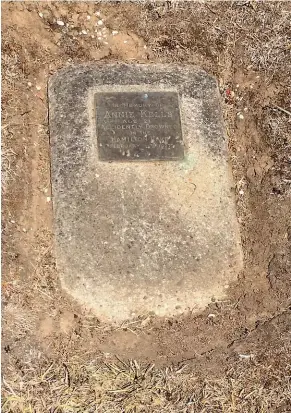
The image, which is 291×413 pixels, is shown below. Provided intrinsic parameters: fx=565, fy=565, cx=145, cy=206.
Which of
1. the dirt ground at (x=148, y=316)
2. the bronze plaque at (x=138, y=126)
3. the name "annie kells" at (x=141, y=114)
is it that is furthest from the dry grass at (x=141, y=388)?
the name "annie kells" at (x=141, y=114)

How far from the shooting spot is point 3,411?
11.1 ft

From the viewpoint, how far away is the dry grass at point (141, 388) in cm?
348

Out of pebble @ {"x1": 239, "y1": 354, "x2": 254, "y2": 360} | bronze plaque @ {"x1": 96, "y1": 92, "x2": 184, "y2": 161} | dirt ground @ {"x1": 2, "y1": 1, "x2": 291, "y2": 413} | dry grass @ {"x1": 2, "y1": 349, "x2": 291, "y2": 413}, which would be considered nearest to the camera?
dry grass @ {"x1": 2, "y1": 349, "x2": 291, "y2": 413}

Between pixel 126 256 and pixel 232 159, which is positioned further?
pixel 232 159

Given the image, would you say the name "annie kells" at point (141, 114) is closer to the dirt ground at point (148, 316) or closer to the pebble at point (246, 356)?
the dirt ground at point (148, 316)

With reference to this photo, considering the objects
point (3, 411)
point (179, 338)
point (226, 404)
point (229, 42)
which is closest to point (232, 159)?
point (229, 42)

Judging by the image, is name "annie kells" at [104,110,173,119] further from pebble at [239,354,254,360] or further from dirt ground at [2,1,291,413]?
pebble at [239,354,254,360]

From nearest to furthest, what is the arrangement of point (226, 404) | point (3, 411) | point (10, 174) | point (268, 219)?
point (3, 411) < point (226, 404) < point (10, 174) < point (268, 219)

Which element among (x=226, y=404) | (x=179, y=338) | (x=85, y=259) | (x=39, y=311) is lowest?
(x=226, y=404)

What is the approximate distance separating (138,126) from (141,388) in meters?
1.87

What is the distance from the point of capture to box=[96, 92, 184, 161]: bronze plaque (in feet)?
13.6

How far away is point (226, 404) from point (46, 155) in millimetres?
2152

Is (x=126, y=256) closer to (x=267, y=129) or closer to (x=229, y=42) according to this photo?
(x=267, y=129)

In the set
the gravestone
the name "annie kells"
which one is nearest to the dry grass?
the gravestone
